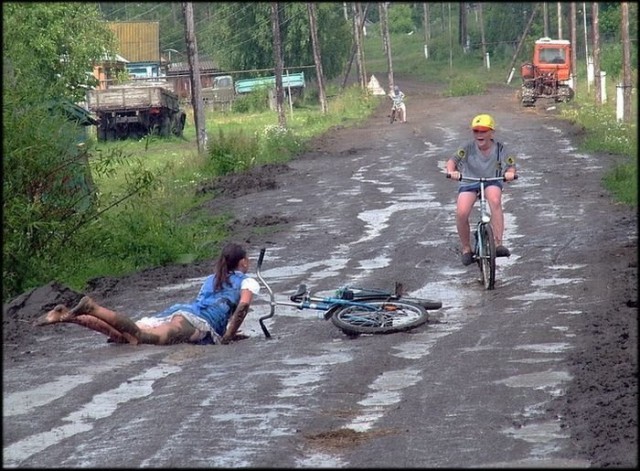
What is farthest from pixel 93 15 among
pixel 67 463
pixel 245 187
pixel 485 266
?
pixel 67 463

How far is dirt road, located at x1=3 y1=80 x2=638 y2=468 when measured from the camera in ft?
24.8

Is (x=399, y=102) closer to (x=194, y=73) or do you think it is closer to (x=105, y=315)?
(x=194, y=73)

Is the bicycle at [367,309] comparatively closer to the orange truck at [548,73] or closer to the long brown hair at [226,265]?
the long brown hair at [226,265]

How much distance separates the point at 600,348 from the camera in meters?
10.2

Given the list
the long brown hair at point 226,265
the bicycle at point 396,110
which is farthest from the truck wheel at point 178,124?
the long brown hair at point 226,265

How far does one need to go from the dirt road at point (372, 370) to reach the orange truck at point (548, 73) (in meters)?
33.5

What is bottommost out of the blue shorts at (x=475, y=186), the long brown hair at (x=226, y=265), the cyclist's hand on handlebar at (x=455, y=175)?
the long brown hair at (x=226, y=265)

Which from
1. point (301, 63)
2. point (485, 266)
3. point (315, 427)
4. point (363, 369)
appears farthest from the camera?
point (301, 63)

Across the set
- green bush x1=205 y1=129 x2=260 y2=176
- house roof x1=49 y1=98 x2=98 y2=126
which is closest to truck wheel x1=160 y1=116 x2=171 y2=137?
green bush x1=205 y1=129 x2=260 y2=176

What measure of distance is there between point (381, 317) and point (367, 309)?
17 centimetres

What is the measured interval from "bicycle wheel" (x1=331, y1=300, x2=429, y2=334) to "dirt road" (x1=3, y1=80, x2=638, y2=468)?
16 centimetres

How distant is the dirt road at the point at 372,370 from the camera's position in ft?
24.8

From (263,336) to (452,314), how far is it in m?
1.94

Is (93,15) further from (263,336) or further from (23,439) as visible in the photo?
(23,439)
